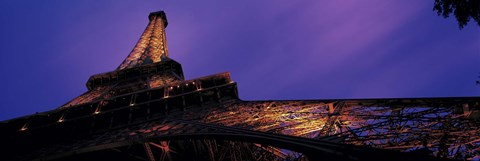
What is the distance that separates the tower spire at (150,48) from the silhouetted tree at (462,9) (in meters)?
29.4

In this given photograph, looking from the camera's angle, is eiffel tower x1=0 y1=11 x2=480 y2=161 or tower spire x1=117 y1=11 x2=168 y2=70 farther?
tower spire x1=117 y1=11 x2=168 y2=70

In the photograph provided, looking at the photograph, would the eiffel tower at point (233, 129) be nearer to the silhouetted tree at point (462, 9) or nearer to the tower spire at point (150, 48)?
the silhouetted tree at point (462, 9)

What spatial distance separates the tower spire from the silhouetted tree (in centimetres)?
2942

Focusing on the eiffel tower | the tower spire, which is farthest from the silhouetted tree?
the tower spire

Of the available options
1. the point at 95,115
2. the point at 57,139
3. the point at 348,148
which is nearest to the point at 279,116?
the point at 348,148

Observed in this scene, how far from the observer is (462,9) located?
26.1ft

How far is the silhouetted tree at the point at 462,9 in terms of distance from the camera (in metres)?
7.63

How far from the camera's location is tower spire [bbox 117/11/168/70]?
37.8 meters

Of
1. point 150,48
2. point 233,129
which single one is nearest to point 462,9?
point 233,129

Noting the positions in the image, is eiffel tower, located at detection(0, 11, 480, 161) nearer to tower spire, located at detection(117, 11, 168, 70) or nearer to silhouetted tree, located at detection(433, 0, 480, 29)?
silhouetted tree, located at detection(433, 0, 480, 29)

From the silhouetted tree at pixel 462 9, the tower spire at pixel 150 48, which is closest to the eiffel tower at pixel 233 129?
the silhouetted tree at pixel 462 9

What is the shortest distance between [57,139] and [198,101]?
7638mm

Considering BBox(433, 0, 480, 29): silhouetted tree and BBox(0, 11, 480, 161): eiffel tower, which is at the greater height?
BBox(433, 0, 480, 29): silhouetted tree

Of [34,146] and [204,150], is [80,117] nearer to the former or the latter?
[34,146]
